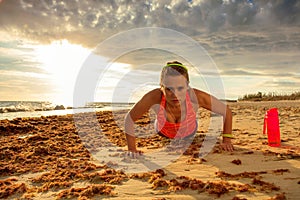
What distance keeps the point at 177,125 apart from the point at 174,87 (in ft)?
4.86

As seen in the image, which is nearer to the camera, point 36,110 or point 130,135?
point 130,135

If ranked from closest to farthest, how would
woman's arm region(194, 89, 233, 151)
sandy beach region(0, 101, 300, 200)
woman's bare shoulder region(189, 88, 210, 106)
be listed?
sandy beach region(0, 101, 300, 200) < woman's arm region(194, 89, 233, 151) < woman's bare shoulder region(189, 88, 210, 106)

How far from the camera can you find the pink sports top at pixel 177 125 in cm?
648

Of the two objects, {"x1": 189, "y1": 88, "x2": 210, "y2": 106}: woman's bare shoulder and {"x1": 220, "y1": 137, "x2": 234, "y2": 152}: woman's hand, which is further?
{"x1": 189, "y1": 88, "x2": 210, "y2": 106}: woman's bare shoulder

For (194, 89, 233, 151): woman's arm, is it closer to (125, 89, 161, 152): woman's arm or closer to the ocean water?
(125, 89, 161, 152): woman's arm

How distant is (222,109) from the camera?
6008 millimetres

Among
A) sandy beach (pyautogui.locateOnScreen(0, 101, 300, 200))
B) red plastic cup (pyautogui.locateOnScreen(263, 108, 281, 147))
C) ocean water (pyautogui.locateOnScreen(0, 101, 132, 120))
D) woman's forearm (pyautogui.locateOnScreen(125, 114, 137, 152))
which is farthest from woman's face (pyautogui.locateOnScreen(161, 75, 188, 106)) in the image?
ocean water (pyautogui.locateOnScreen(0, 101, 132, 120))

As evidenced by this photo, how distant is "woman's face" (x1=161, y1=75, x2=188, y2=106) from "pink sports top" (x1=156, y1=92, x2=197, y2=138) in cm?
48

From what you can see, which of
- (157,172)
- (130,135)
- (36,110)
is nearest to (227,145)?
(130,135)

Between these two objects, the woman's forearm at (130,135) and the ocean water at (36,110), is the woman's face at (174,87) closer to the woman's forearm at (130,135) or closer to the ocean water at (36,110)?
the woman's forearm at (130,135)

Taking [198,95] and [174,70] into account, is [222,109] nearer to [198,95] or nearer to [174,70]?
[198,95]

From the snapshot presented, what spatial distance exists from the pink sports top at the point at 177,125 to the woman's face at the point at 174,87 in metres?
0.48

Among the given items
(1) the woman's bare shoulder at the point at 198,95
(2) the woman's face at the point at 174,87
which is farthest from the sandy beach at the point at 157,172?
(2) the woman's face at the point at 174,87

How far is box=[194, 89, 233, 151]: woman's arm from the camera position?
594 centimetres
